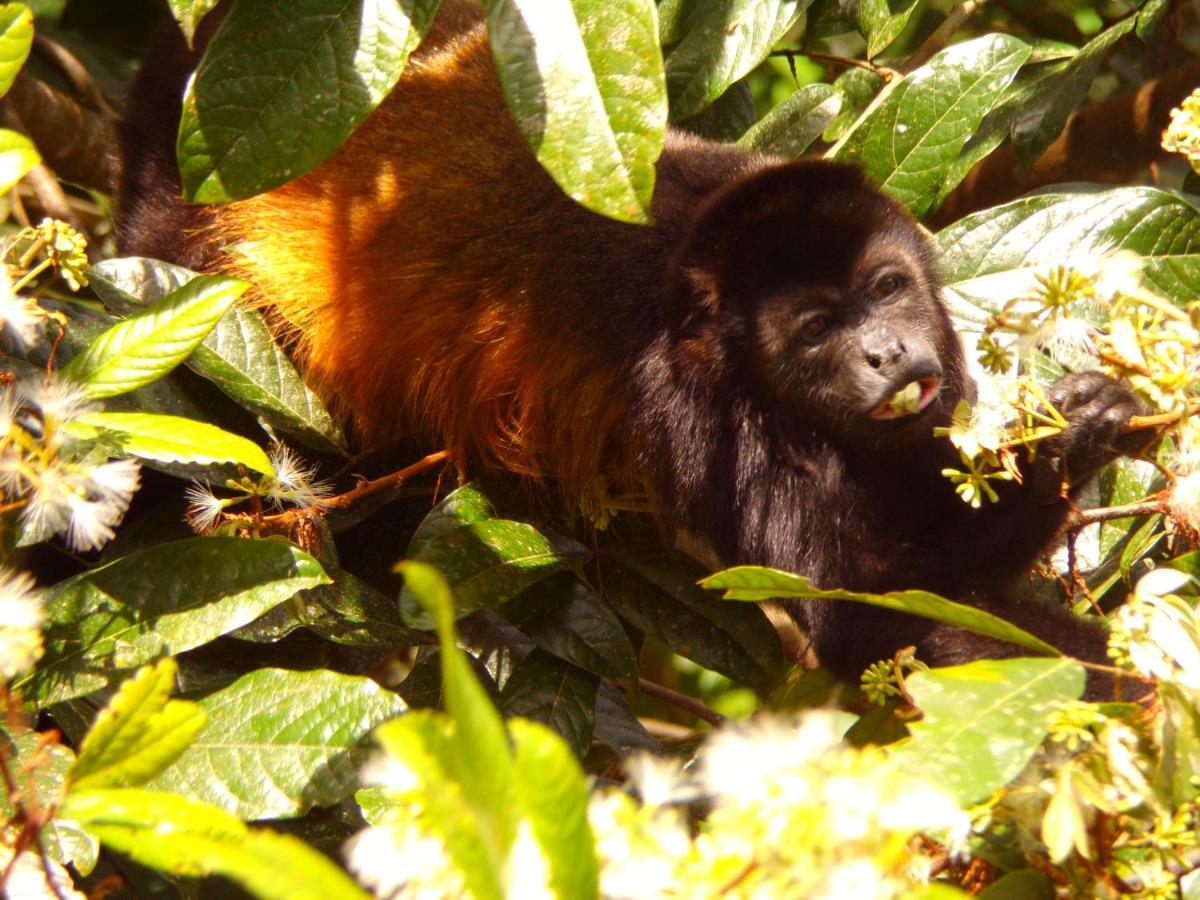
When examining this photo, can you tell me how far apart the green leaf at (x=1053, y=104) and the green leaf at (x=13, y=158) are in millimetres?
2255

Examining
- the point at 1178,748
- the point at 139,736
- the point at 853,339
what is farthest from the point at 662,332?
the point at 139,736

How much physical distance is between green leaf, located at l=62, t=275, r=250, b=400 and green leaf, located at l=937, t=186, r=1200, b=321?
1.61 metres

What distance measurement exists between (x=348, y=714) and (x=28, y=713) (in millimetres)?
513

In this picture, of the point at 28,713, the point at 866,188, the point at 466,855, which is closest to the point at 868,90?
the point at 866,188

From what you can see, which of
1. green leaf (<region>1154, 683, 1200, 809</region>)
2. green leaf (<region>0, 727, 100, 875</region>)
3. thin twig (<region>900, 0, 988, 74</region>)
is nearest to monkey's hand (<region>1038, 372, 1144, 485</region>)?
green leaf (<region>1154, 683, 1200, 809</region>)

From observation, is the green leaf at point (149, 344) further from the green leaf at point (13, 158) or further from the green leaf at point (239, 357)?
the green leaf at point (239, 357)

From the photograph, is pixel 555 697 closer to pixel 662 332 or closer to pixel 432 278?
pixel 662 332

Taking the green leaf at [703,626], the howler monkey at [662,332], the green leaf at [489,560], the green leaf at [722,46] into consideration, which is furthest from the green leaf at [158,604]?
the green leaf at [722,46]

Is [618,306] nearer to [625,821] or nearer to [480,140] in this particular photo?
[480,140]

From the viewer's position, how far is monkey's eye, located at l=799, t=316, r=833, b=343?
2615mm

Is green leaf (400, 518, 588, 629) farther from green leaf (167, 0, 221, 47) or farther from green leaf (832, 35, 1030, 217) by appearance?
green leaf (832, 35, 1030, 217)

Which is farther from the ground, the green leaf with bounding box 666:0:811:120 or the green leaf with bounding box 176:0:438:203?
the green leaf with bounding box 176:0:438:203

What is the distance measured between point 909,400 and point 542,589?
0.84m

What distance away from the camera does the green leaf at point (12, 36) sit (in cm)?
173
